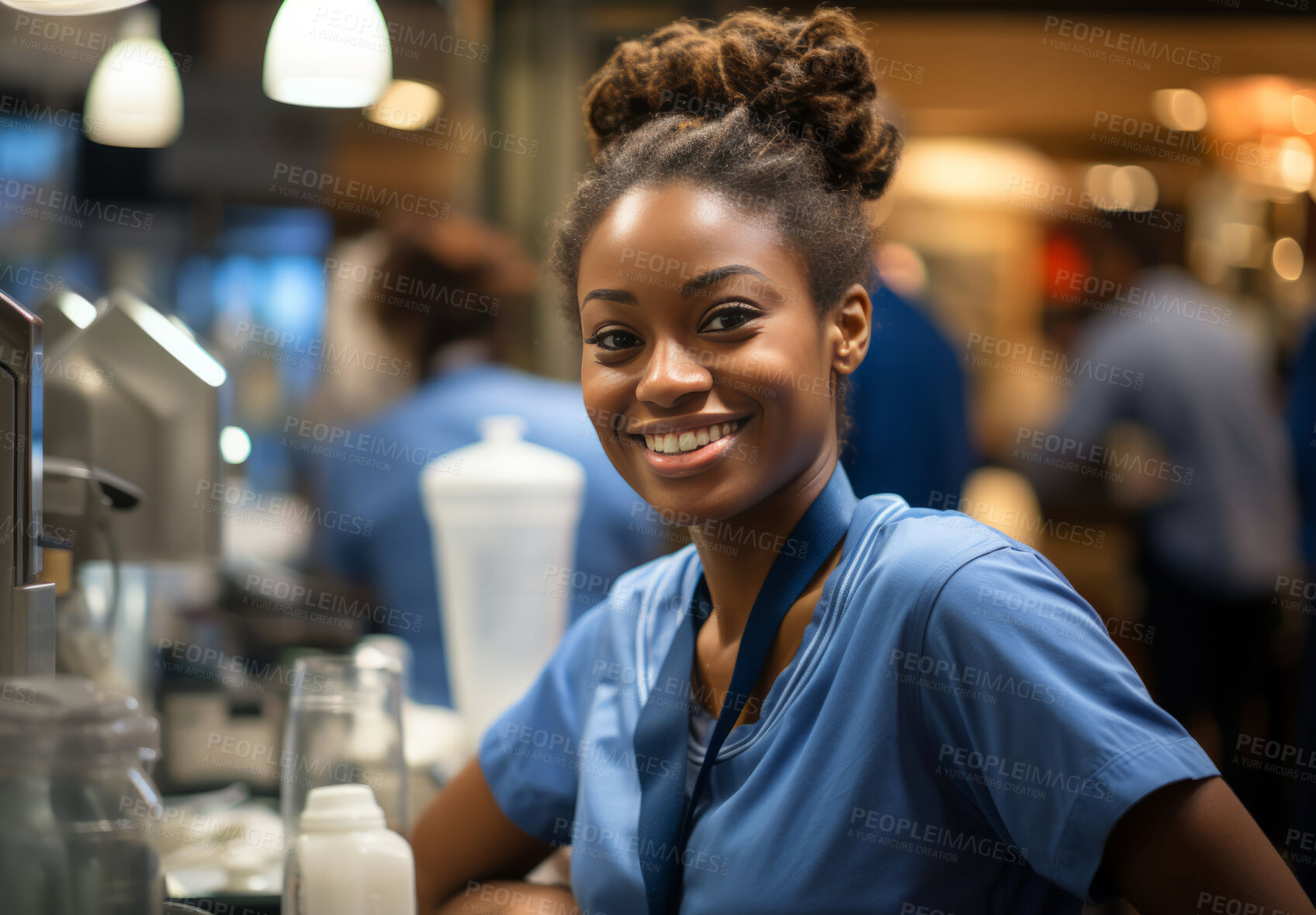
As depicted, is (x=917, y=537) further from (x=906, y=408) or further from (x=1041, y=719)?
(x=906, y=408)

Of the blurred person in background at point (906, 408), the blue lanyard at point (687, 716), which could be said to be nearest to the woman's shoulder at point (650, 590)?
the blue lanyard at point (687, 716)

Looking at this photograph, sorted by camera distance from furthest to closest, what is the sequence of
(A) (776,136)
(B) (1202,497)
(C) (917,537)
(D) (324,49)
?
(B) (1202,497)
(D) (324,49)
(A) (776,136)
(C) (917,537)

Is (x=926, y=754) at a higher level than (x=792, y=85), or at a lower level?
lower

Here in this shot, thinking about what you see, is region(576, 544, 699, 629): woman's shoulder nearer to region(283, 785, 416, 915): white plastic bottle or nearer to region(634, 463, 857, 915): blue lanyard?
region(634, 463, 857, 915): blue lanyard

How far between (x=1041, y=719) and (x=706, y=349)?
1.27 feet

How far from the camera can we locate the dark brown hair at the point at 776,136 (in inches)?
39.4

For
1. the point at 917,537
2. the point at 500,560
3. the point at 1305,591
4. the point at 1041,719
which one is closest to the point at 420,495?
the point at 500,560

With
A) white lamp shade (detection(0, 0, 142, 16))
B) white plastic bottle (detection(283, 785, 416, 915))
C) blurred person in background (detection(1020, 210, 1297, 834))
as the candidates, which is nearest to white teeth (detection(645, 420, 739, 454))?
white plastic bottle (detection(283, 785, 416, 915))

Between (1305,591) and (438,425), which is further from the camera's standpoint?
(1305,591)

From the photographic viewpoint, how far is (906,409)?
2416mm

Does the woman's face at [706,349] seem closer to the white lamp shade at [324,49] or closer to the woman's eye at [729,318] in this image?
the woman's eye at [729,318]

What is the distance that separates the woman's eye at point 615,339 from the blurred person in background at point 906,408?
1.35m

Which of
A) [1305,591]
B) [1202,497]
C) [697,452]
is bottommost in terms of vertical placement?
[1305,591]

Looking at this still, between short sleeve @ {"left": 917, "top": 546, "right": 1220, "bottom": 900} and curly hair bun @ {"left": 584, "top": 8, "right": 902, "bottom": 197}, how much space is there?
394mm
